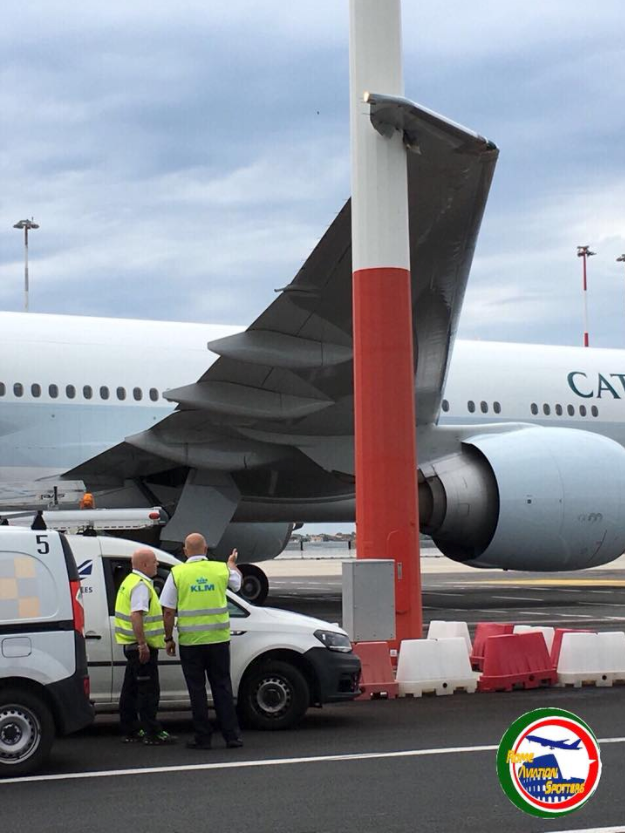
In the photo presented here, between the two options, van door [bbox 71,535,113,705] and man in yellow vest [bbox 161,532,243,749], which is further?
van door [bbox 71,535,113,705]

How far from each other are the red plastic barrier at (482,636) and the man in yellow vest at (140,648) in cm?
493

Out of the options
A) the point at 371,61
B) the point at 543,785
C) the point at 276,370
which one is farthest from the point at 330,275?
the point at 543,785

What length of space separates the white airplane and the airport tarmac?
6680mm

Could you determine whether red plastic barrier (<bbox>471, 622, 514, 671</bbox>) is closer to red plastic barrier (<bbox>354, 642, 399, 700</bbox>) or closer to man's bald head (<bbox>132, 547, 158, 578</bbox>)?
red plastic barrier (<bbox>354, 642, 399, 700</bbox>)

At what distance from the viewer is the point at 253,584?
79.5ft

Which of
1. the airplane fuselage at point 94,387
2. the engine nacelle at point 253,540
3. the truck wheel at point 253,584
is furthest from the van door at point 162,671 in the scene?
the engine nacelle at point 253,540

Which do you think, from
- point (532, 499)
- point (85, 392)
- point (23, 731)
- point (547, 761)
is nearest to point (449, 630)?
point (532, 499)

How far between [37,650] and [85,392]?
13.0 m

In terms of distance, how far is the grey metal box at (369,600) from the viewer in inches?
544

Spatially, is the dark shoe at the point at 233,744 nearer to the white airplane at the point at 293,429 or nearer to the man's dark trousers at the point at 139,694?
Result: the man's dark trousers at the point at 139,694

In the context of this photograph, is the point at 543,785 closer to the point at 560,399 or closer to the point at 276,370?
the point at 276,370

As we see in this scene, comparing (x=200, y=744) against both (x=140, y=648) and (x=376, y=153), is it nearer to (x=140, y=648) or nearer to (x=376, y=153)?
(x=140, y=648)

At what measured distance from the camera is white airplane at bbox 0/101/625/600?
58.1 feet

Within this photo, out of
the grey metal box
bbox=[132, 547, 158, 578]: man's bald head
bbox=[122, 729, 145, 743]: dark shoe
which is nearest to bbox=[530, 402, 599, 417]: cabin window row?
the grey metal box
